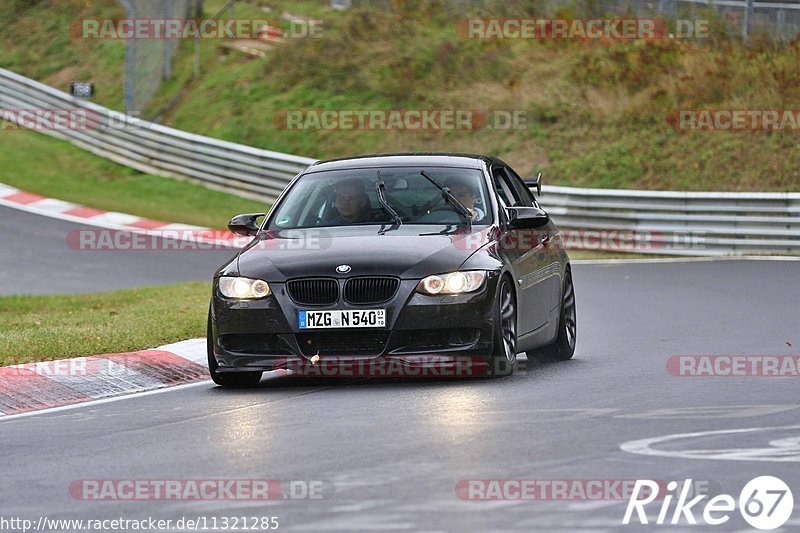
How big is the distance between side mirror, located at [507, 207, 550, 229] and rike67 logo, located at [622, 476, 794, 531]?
4.84 metres

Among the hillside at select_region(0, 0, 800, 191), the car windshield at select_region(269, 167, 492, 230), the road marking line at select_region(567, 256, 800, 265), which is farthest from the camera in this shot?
the hillside at select_region(0, 0, 800, 191)

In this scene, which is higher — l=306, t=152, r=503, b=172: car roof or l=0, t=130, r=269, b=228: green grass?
l=306, t=152, r=503, b=172: car roof

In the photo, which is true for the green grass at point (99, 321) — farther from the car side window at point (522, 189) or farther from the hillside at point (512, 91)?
the hillside at point (512, 91)

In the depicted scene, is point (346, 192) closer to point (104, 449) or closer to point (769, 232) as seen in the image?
point (104, 449)

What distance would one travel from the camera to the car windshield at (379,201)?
455 inches

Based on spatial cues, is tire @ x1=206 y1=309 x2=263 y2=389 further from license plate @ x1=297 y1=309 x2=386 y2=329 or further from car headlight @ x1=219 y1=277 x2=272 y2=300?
license plate @ x1=297 y1=309 x2=386 y2=329

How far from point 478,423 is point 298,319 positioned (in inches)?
83.8

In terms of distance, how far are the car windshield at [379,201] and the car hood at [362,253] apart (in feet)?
0.76

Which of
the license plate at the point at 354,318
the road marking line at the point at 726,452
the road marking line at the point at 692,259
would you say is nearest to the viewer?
the road marking line at the point at 726,452

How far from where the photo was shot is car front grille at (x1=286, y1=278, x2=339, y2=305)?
1047 centimetres

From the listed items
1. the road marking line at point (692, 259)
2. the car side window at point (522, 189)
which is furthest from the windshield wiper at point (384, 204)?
the road marking line at point (692, 259)

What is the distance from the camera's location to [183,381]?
1177 cm

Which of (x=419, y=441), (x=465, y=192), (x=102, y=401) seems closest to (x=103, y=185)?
(x=465, y=192)

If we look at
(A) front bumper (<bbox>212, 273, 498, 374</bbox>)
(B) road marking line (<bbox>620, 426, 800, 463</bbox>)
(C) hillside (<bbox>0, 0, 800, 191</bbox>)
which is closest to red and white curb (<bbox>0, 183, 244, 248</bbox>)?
(C) hillside (<bbox>0, 0, 800, 191</bbox>)
